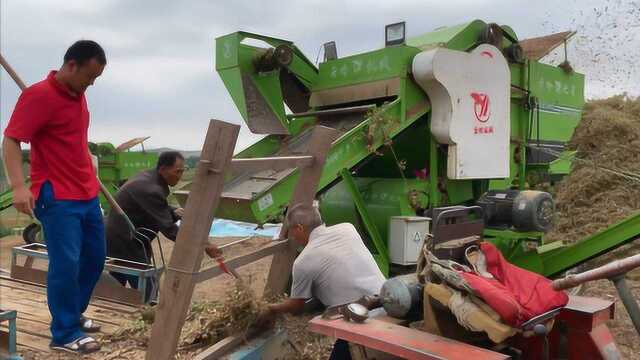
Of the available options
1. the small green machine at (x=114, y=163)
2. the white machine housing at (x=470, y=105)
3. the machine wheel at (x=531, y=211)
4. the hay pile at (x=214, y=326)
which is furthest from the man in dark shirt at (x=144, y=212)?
the small green machine at (x=114, y=163)

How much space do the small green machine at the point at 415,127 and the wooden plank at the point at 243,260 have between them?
841 mm

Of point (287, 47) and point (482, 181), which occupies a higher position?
point (287, 47)

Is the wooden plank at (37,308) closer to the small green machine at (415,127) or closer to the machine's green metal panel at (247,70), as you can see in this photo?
the small green machine at (415,127)

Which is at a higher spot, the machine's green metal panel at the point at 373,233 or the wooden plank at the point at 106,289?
the machine's green metal panel at the point at 373,233

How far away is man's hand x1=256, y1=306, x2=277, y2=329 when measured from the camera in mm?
2824

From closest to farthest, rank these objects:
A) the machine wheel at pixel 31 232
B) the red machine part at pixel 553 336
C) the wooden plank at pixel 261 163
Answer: the red machine part at pixel 553 336, the wooden plank at pixel 261 163, the machine wheel at pixel 31 232

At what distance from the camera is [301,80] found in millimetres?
5242

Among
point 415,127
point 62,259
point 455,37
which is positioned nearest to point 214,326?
point 62,259

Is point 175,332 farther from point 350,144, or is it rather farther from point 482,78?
point 482,78

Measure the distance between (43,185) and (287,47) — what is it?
254 cm

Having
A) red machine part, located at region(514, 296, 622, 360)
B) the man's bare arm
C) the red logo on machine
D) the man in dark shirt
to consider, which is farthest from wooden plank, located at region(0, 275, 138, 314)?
the red logo on machine

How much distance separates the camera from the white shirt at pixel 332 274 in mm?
2812

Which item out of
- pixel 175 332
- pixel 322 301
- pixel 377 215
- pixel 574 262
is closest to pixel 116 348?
pixel 175 332

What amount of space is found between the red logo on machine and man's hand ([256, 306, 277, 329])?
261 cm
